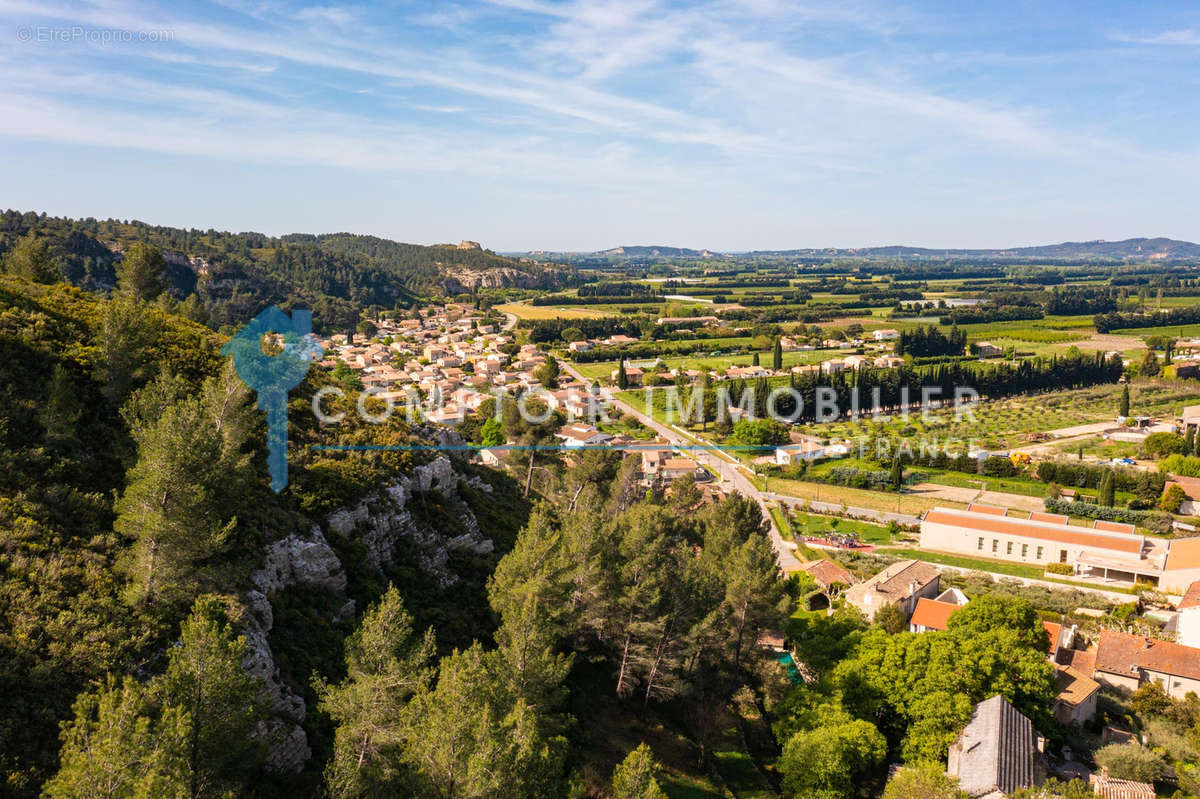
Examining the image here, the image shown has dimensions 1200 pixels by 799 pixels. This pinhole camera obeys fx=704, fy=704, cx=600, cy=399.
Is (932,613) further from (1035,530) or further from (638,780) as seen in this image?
(638,780)

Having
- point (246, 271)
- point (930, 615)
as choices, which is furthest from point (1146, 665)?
point (246, 271)

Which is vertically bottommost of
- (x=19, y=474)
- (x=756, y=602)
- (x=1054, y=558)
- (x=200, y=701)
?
(x=1054, y=558)

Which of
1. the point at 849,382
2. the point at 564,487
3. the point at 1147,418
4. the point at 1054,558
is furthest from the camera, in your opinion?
the point at 849,382

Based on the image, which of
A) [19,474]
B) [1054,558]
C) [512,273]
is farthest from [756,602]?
[512,273]

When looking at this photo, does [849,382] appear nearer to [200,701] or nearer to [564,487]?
[564,487]

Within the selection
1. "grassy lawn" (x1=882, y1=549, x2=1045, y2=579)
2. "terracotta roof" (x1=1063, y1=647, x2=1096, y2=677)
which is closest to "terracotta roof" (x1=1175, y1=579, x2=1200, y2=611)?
"terracotta roof" (x1=1063, y1=647, x2=1096, y2=677)

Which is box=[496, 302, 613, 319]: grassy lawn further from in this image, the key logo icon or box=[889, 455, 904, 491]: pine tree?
the key logo icon
